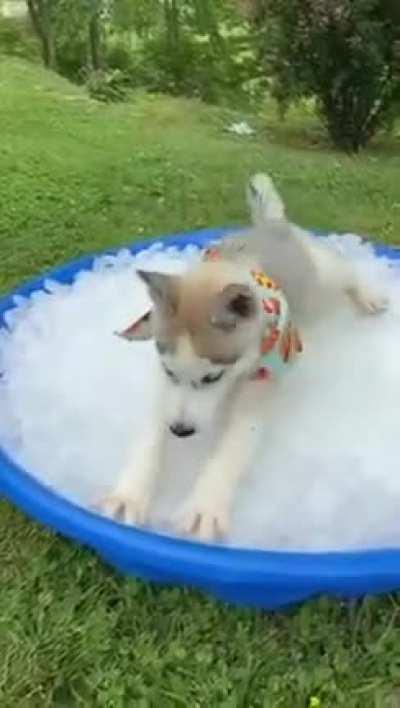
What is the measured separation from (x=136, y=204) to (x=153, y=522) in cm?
229

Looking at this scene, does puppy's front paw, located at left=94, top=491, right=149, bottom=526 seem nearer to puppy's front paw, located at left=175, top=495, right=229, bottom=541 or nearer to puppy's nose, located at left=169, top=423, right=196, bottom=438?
puppy's front paw, located at left=175, top=495, right=229, bottom=541

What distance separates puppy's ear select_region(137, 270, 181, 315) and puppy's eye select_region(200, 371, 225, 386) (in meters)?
0.14

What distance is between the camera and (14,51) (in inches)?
301

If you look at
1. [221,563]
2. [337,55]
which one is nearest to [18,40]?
[337,55]

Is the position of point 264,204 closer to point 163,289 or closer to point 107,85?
point 163,289

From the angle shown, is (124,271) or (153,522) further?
(124,271)

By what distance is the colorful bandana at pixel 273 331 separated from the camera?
2637 mm

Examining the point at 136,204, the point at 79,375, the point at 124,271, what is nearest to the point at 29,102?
the point at 136,204

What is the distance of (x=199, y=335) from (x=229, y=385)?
0.21 m

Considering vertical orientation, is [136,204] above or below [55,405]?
below

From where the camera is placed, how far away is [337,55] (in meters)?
5.46

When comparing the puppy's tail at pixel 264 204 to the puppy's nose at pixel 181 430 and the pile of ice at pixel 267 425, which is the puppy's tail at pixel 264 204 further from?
the puppy's nose at pixel 181 430

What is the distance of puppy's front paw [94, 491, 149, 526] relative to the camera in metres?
2.65

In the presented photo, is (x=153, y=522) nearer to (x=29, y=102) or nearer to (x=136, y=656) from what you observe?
(x=136, y=656)
